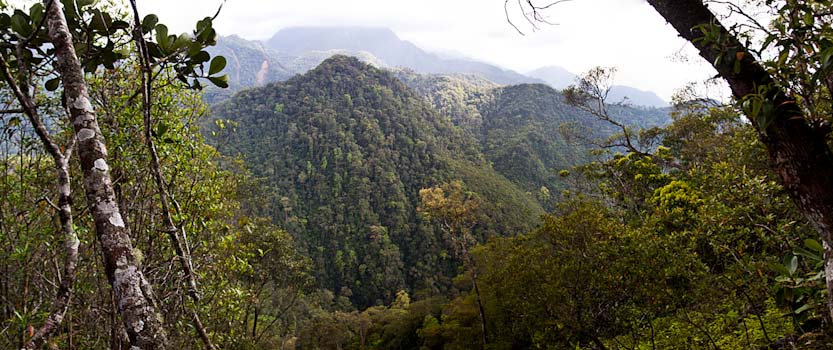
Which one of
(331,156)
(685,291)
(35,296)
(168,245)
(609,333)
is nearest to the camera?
(35,296)

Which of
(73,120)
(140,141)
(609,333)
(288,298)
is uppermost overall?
(73,120)

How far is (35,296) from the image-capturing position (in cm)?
318

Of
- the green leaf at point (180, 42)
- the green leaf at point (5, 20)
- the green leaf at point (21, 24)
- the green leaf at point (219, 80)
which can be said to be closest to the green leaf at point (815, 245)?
the green leaf at point (219, 80)

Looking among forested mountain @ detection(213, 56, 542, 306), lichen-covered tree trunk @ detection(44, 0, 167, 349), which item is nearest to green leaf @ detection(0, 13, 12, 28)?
lichen-covered tree trunk @ detection(44, 0, 167, 349)

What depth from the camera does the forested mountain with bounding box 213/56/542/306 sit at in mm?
34969

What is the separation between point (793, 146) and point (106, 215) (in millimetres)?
1847

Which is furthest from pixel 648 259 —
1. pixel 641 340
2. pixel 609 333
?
pixel 609 333

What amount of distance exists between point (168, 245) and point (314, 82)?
56222 millimetres

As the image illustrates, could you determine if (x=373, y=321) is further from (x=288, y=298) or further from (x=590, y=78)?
(x=590, y=78)

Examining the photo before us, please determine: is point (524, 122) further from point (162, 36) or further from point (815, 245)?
point (162, 36)

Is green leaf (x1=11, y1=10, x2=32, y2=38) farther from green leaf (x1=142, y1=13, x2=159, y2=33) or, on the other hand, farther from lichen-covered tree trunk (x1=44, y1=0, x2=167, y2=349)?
green leaf (x1=142, y1=13, x2=159, y2=33)

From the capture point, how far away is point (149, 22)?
1541 mm

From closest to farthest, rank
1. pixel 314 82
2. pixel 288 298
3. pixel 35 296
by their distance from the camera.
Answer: pixel 35 296
pixel 288 298
pixel 314 82

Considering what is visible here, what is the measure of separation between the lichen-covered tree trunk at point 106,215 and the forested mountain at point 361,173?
29.0 metres
